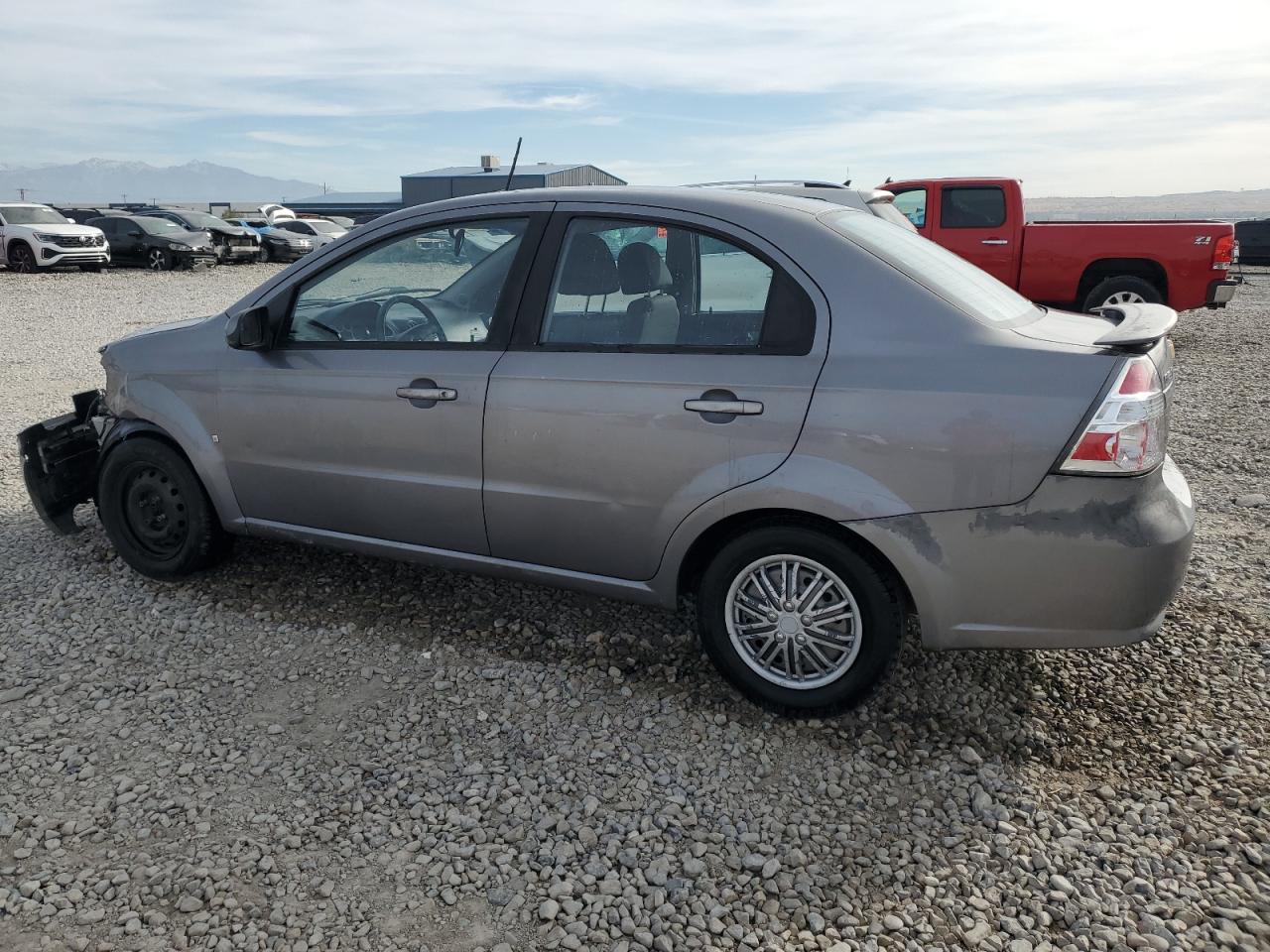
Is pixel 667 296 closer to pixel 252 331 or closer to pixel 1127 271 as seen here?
pixel 252 331

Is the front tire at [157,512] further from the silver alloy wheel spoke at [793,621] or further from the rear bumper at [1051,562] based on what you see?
the rear bumper at [1051,562]

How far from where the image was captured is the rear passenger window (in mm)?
3247

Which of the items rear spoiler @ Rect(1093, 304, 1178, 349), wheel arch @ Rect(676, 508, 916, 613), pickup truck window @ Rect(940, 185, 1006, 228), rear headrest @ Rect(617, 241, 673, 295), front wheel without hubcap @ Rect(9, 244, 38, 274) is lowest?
wheel arch @ Rect(676, 508, 916, 613)

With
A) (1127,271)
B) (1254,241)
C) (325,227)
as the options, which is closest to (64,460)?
(1127,271)

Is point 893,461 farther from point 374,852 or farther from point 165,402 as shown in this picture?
point 165,402

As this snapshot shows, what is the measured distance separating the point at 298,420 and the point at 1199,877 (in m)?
3.48

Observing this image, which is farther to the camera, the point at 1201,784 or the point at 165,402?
the point at 165,402

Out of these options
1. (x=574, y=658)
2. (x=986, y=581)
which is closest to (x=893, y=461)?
(x=986, y=581)

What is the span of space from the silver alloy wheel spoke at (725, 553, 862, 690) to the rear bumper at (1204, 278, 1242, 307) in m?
10.5

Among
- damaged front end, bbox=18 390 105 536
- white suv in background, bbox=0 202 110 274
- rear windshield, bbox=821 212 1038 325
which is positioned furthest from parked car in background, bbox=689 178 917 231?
white suv in background, bbox=0 202 110 274

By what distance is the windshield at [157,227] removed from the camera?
84.5 ft

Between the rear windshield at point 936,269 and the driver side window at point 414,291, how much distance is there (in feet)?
A: 4.14

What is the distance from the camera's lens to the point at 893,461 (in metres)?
3.02

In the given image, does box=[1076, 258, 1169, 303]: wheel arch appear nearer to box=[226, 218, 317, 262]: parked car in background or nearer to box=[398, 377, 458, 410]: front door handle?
box=[398, 377, 458, 410]: front door handle
